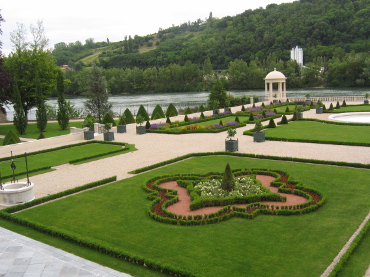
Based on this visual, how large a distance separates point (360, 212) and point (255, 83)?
257 ft

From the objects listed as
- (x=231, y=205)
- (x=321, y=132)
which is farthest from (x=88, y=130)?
(x=231, y=205)

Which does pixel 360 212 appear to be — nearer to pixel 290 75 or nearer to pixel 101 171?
pixel 101 171

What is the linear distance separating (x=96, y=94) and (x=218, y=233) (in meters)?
30.5

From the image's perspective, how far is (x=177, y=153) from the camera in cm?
1888

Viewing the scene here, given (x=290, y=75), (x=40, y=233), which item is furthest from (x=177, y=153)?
(x=290, y=75)

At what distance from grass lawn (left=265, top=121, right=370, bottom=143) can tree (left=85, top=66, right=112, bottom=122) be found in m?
18.2

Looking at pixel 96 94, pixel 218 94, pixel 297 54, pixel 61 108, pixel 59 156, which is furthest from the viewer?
pixel 297 54

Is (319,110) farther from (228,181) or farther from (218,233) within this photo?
(218,233)

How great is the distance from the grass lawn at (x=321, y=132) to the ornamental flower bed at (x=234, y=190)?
31.4 ft

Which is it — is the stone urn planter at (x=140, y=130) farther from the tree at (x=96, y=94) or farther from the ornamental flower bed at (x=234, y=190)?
the ornamental flower bed at (x=234, y=190)

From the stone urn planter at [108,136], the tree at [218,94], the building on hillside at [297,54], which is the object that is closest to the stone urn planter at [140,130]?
the stone urn planter at [108,136]

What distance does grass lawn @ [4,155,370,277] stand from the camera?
7.42 metres

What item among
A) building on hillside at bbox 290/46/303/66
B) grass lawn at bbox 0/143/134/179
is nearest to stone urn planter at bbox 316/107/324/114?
grass lawn at bbox 0/143/134/179

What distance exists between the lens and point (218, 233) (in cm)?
897
